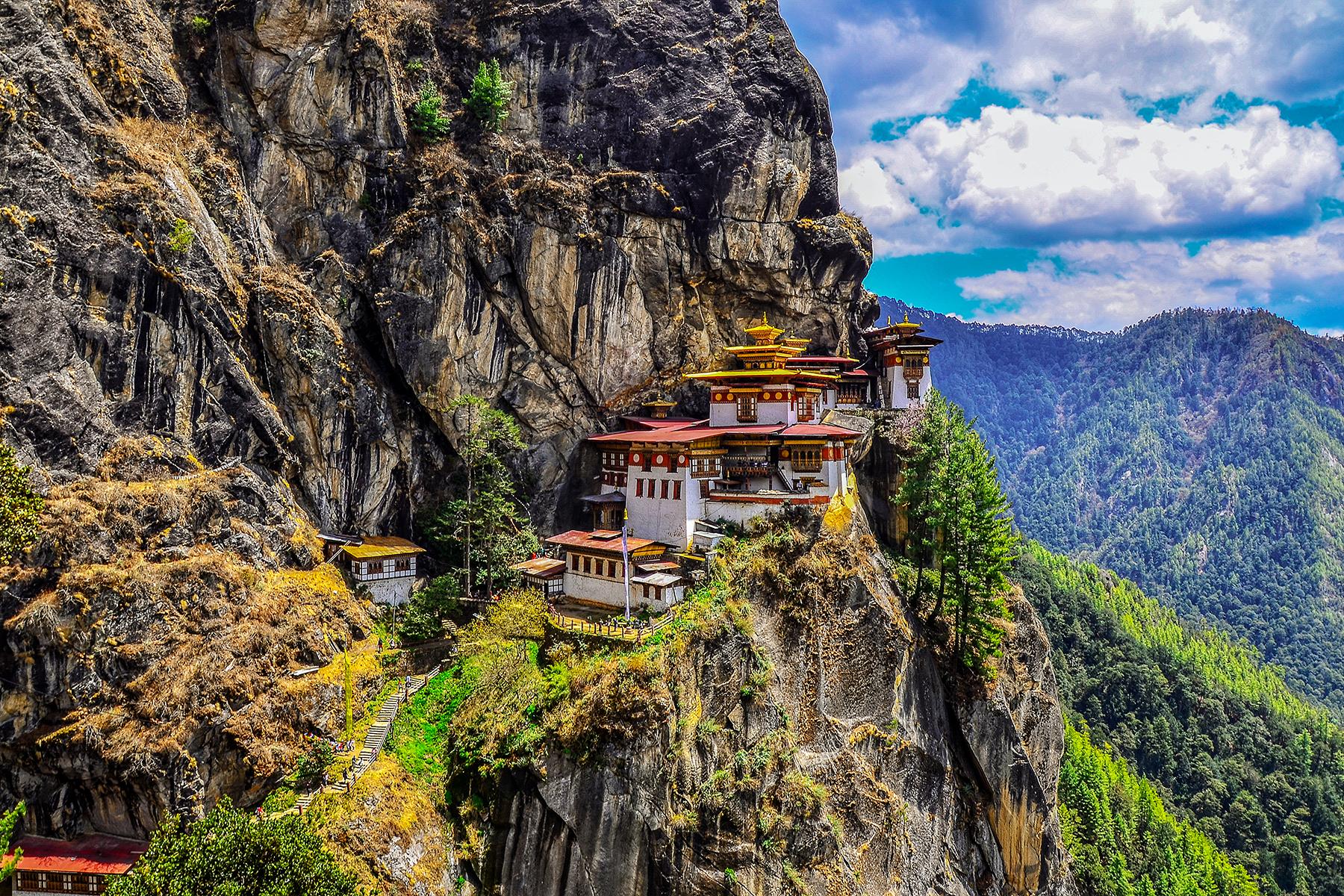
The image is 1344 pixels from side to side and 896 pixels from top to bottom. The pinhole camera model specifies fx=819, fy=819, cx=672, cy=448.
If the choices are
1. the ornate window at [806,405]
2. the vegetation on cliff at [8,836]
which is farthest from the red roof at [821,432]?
the vegetation on cliff at [8,836]

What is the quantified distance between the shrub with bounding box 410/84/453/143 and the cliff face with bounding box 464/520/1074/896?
29.1 m

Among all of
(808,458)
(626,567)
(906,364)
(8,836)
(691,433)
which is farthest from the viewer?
(906,364)

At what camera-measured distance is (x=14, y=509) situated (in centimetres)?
2761

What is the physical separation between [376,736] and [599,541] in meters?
12.5

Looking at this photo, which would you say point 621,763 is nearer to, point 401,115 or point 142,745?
point 142,745

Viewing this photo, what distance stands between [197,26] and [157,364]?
19.5m

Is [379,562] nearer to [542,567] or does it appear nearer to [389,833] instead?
[542,567]

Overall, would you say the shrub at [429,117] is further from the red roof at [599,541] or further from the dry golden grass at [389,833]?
the dry golden grass at [389,833]

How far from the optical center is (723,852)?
2827 cm

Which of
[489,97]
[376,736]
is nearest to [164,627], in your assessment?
[376,736]

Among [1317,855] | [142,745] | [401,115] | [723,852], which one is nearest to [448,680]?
[142,745]

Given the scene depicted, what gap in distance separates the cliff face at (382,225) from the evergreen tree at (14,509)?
1830 millimetres

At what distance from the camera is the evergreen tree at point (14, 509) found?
89.4 ft

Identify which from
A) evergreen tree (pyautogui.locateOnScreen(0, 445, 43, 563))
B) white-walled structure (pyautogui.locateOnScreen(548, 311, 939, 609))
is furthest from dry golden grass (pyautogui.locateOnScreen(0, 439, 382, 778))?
white-walled structure (pyautogui.locateOnScreen(548, 311, 939, 609))
